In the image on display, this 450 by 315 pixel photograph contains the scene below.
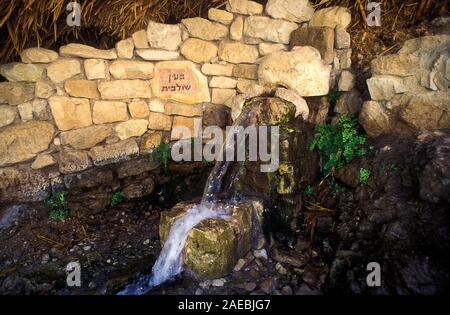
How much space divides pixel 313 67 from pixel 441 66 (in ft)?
3.91

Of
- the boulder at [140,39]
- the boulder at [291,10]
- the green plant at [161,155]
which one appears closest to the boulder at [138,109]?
the green plant at [161,155]

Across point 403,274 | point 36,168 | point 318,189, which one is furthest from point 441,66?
point 36,168

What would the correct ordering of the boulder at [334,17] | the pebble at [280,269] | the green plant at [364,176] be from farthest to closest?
the boulder at [334,17], the green plant at [364,176], the pebble at [280,269]

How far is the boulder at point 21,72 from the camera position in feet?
11.3

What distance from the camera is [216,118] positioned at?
433 centimetres

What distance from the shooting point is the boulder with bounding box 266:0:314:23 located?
3.94 metres

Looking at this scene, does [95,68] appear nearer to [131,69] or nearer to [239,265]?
[131,69]

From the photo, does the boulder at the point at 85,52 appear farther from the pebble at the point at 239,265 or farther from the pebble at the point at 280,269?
the pebble at the point at 280,269

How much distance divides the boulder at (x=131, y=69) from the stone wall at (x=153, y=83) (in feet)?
0.04

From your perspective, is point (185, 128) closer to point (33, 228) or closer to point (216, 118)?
point (216, 118)

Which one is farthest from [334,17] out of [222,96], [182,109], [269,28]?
[182,109]

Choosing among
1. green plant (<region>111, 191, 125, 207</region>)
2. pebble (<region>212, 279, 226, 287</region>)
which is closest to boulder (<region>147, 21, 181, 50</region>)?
green plant (<region>111, 191, 125, 207</region>)

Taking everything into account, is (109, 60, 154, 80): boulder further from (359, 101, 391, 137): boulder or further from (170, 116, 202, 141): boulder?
(359, 101, 391, 137): boulder

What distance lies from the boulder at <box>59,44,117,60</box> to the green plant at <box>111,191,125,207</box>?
63.0 inches
